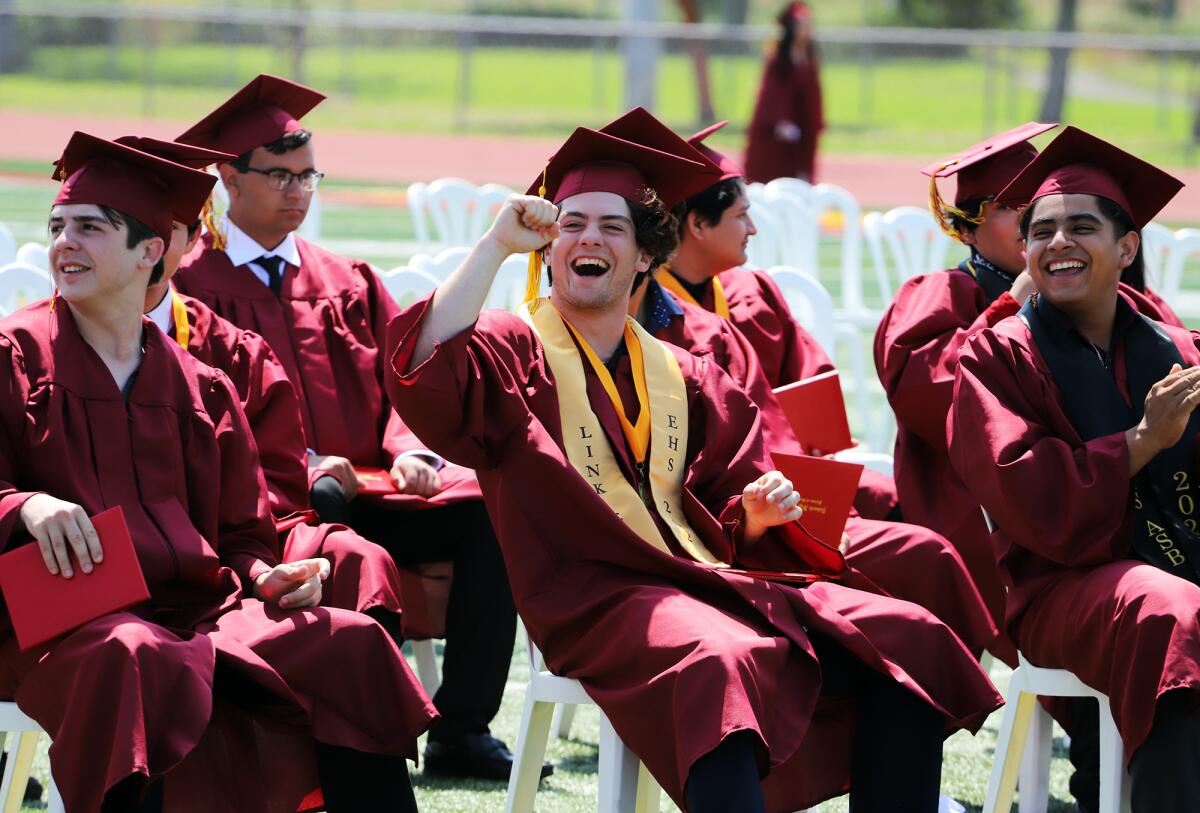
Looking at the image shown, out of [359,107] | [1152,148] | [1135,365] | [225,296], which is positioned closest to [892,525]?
[1135,365]

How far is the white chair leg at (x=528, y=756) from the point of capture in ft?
13.0

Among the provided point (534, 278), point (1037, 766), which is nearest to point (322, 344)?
point (534, 278)

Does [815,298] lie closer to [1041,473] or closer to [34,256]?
[1041,473]

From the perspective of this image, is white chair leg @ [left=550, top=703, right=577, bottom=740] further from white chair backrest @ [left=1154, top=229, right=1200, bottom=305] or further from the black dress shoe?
white chair backrest @ [left=1154, top=229, right=1200, bottom=305]

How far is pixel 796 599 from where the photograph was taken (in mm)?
3963

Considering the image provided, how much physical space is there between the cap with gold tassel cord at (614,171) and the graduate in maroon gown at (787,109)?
10.7 m

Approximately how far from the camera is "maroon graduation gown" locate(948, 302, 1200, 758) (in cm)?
382

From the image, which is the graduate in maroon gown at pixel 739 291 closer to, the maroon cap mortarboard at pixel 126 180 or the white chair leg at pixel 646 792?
the white chair leg at pixel 646 792

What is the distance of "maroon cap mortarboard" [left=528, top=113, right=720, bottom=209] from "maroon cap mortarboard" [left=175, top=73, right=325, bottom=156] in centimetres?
126

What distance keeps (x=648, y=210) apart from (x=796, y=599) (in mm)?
973

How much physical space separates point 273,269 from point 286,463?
3.45ft

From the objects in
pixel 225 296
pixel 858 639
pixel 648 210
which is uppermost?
pixel 648 210

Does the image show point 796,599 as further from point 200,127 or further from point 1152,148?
point 1152,148

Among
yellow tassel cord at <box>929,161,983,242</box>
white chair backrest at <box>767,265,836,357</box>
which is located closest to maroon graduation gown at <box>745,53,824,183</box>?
white chair backrest at <box>767,265,836,357</box>
